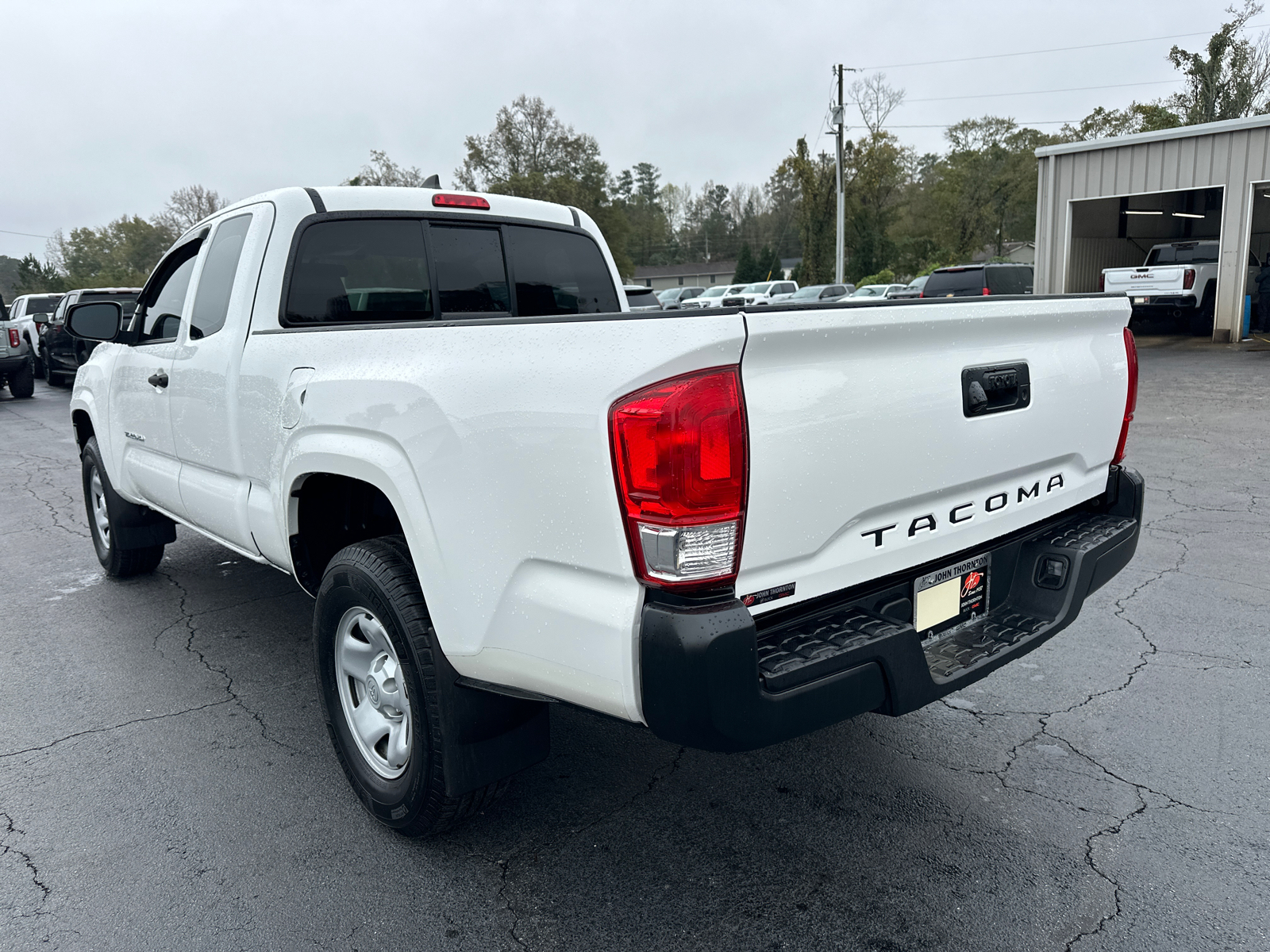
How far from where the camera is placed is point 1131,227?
26594mm

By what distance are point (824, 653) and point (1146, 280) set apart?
20347mm

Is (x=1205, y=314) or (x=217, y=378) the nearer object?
(x=217, y=378)

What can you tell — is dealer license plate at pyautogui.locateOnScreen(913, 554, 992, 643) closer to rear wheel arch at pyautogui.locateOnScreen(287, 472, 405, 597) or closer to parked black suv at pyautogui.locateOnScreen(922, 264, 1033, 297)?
rear wheel arch at pyautogui.locateOnScreen(287, 472, 405, 597)

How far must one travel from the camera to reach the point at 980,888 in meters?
2.53

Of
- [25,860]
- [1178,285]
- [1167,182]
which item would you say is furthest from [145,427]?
[1178,285]

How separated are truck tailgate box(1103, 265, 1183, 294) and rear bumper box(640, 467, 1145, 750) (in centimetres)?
1858

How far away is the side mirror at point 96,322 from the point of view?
16.1ft

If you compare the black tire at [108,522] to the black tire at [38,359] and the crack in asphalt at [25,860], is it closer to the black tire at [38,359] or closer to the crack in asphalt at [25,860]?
the crack in asphalt at [25,860]

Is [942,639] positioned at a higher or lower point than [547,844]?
higher

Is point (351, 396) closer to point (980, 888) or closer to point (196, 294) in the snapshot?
point (196, 294)

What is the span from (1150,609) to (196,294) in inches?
188

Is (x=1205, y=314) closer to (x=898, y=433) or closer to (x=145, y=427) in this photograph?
(x=898, y=433)

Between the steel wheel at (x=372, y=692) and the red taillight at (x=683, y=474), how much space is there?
1.08m

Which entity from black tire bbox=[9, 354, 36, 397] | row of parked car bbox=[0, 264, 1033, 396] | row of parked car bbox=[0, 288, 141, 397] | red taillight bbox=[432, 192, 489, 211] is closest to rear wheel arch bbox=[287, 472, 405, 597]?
red taillight bbox=[432, 192, 489, 211]
